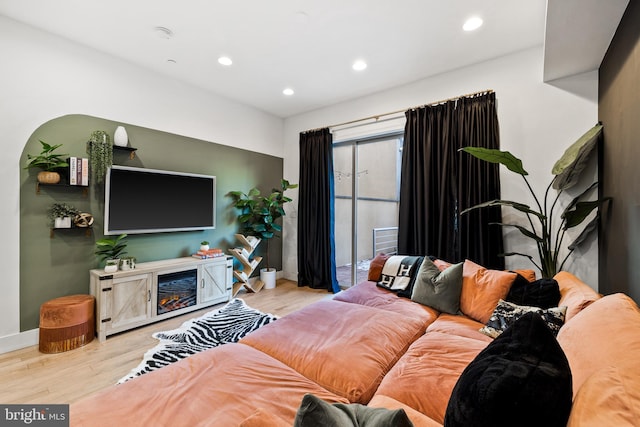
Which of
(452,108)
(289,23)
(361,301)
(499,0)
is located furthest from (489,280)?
(289,23)

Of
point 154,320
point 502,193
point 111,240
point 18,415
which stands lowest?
point 154,320

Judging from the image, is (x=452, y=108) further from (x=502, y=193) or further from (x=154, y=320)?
(x=154, y=320)

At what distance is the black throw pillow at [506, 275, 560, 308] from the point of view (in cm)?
189

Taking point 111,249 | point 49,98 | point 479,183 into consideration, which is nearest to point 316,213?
point 479,183

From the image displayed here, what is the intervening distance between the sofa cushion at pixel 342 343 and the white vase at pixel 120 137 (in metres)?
2.65

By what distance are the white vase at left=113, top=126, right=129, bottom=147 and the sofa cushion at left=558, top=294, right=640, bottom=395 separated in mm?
3909

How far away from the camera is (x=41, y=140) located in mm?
2611

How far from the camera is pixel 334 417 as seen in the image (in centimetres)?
64

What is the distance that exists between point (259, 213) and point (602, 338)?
3910mm

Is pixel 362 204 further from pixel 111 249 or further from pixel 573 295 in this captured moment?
pixel 111 249

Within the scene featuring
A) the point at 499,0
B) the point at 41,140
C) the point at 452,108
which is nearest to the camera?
the point at 499,0

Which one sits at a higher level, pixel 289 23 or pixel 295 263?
pixel 289 23

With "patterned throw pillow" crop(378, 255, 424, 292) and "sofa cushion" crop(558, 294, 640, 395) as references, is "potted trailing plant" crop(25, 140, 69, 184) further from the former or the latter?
"sofa cushion" crop(558, 294, 640, 395)

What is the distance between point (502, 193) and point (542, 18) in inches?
63.5
